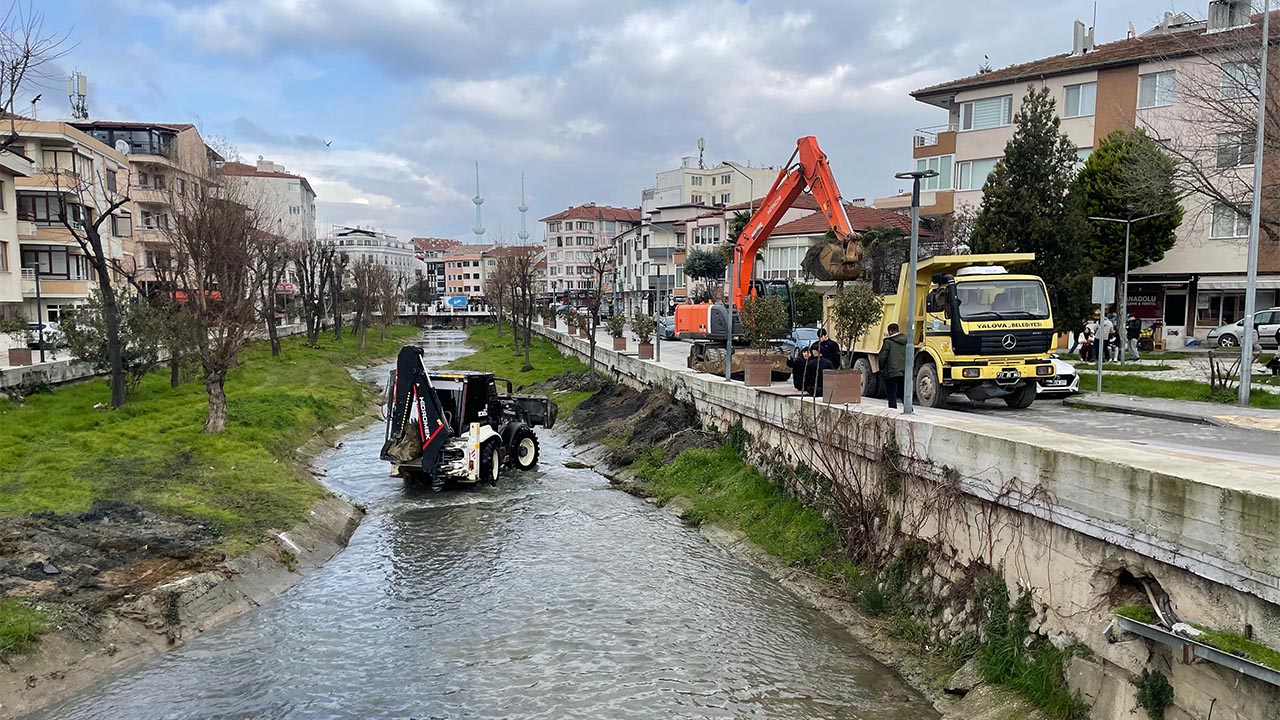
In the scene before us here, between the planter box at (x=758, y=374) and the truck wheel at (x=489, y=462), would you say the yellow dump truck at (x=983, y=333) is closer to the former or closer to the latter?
the planter box at (x=758, y=374)

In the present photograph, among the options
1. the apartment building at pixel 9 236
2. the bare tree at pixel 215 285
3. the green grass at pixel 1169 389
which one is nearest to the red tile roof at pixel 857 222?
the green grass at pixel 1169 389

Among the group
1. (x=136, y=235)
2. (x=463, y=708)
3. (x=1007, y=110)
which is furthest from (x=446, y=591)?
(x=136, y=235)

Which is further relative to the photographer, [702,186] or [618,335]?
Result: [702,186]

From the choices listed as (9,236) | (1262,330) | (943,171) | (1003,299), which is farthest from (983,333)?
(9,236)

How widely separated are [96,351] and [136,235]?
34498 millimetres

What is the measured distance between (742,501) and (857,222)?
35701 millimetres

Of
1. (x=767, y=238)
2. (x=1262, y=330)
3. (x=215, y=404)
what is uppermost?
(x=767, y=238)

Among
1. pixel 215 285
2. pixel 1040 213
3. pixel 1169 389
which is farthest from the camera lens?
pixel 1040 213

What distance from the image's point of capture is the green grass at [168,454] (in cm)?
1391

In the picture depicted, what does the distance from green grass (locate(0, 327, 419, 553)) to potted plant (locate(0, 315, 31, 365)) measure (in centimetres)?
163

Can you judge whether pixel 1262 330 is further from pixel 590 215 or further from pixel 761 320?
pixel 590 215

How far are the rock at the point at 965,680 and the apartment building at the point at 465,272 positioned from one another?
143 metres

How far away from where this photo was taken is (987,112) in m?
38.6

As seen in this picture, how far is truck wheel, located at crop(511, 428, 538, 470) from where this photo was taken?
20.8 metres
